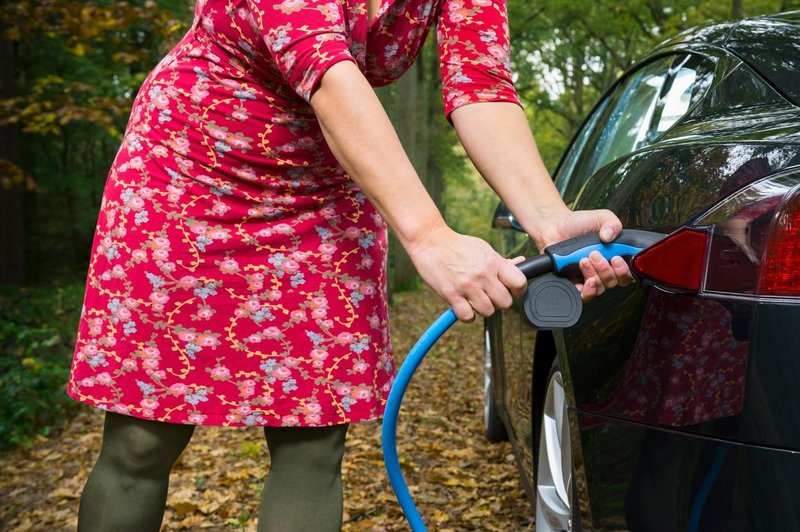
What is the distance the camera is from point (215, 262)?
1.66 meters

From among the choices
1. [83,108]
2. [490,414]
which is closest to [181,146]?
[490,414]

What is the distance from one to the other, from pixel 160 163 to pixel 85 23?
678 cm

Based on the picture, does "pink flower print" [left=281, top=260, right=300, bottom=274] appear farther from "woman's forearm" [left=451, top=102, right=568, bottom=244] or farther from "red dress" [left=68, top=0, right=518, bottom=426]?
"woman's forearm" [left=451, top=102, right=568, bottom=244]

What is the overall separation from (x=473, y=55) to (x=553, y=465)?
1.26 m

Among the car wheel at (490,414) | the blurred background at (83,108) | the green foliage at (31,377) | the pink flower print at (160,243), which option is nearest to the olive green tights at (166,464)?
the pink flower print at (160,243)

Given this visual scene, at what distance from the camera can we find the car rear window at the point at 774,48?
72.9 inches

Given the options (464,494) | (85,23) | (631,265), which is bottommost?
(464,494)

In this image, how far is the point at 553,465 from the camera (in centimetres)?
243

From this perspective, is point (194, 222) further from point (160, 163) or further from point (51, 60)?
point (51, 60)

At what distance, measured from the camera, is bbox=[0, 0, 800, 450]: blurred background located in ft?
24.3

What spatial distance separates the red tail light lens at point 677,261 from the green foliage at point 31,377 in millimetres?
4880

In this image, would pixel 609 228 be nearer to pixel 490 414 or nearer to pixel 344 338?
pixel 344 338

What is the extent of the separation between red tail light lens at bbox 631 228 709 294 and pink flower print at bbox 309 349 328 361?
0.61m

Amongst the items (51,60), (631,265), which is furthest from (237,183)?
(51,60)
